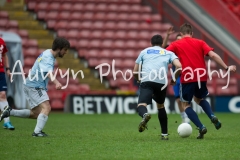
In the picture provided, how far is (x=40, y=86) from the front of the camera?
10.4m

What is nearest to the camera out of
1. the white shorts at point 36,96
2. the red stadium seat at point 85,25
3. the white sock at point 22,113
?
the white shorts at point 36,96

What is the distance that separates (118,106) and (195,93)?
959 cm

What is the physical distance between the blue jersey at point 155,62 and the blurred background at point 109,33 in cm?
1014

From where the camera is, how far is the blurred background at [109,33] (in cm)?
2078

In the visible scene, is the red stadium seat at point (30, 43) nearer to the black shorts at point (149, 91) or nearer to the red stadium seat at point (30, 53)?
the red stadium seat at point (30, 53)

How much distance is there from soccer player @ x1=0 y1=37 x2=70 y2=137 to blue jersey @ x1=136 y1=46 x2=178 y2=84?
4.43 ft

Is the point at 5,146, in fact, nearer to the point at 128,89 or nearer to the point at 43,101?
the point at 43,101

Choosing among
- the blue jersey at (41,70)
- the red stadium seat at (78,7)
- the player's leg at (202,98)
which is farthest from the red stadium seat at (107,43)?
the blue jersey at (41,70)

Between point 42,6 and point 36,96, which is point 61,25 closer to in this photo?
point 42,6

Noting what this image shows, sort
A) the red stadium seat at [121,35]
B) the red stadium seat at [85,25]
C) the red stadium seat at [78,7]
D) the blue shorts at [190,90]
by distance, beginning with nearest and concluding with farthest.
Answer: the blue shorts at [190,90], the red stadium seat at [121,35], the red stadium seat at [85,25], the red stadium seat at [78,7]

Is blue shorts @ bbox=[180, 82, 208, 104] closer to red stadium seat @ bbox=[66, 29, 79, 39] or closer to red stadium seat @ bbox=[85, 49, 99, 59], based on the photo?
red stadium seat @ bbox=[85, 49, 99, 59]

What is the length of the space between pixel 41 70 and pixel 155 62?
1901 mm

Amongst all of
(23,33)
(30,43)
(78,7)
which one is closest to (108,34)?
(78,7)

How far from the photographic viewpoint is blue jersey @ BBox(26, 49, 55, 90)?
9969mm
